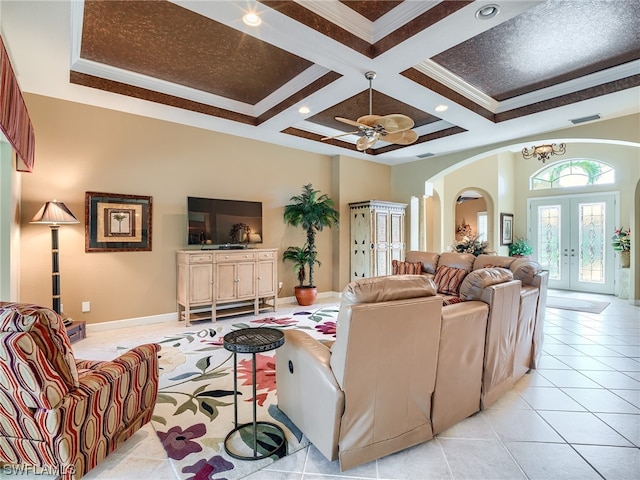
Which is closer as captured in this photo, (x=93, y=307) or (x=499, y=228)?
(x=93, y=307)

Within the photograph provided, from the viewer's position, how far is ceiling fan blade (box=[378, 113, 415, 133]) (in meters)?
3.27

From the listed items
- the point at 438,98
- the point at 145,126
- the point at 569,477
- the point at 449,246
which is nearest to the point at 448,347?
the point at 569,477

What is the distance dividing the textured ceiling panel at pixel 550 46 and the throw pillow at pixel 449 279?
96.9 inches

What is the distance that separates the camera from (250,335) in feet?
6.86

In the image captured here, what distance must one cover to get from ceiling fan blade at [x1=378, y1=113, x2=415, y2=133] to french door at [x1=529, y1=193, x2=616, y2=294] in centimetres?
696

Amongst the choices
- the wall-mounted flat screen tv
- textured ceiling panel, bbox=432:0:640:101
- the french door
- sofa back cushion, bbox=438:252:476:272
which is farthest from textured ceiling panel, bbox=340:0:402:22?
the french door

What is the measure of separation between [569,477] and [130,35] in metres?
4.77

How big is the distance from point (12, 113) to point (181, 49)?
1.60 metres

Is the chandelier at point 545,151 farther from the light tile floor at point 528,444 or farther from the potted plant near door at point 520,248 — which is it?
the light tile floor at point 528,444

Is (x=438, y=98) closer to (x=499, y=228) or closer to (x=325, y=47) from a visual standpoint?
(x=325, y=47)

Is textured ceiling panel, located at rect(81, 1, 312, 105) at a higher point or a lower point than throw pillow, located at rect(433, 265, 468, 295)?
higher

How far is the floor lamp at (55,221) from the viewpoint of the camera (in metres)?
3.61

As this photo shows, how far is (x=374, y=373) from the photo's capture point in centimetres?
174

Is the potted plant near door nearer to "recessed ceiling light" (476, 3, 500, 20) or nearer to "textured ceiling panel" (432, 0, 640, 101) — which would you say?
"textured ceiling panel" (432, 0, 640, 101)
